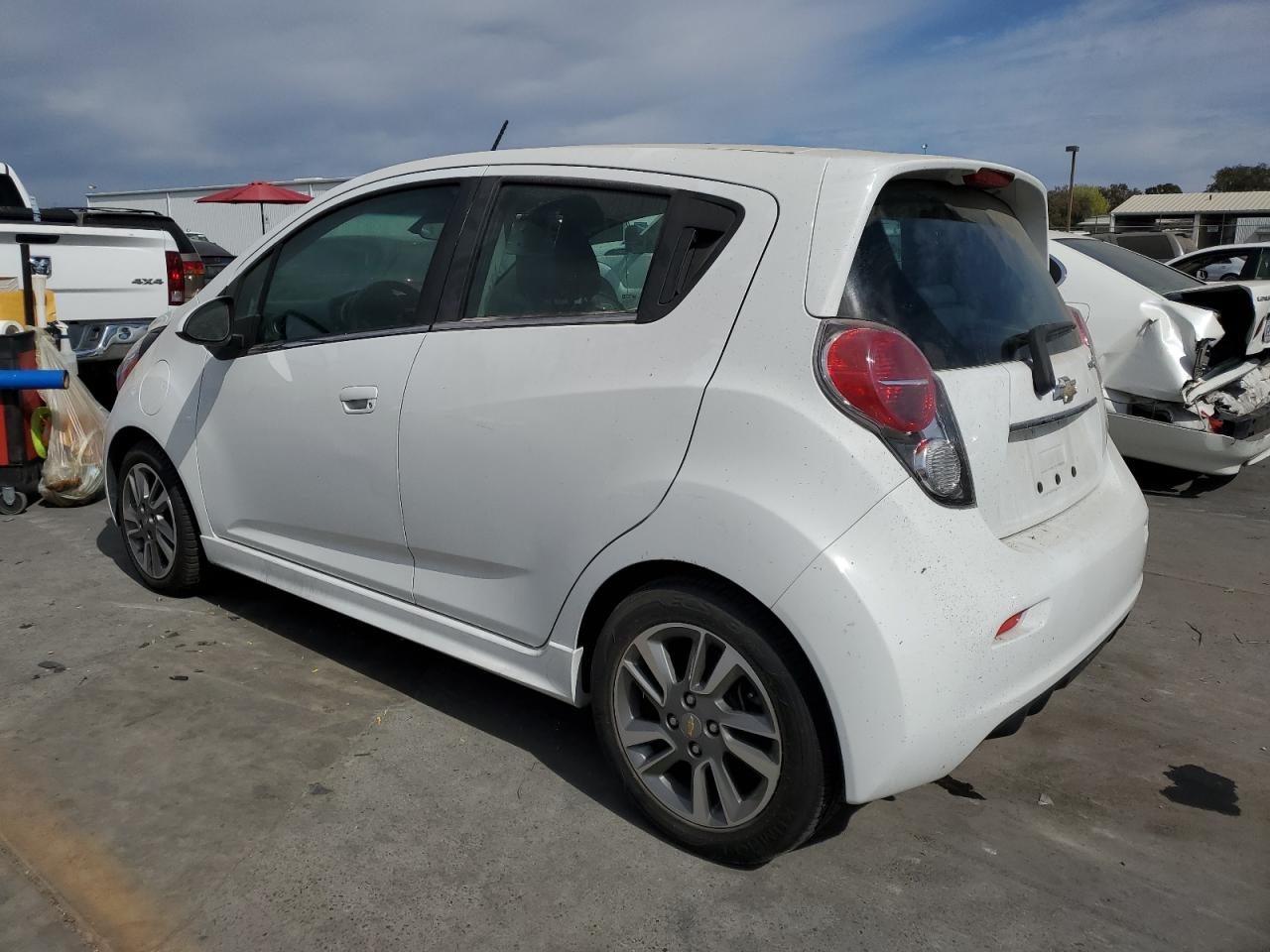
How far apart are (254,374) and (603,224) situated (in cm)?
154

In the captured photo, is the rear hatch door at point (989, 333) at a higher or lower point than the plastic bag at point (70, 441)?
higher

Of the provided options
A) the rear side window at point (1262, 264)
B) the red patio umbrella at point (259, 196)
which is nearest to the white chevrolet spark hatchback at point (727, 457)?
the rear side window at point (1262, 264)

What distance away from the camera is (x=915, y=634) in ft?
7.34

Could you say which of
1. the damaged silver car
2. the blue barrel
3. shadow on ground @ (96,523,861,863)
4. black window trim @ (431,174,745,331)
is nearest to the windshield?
the damaged silver car

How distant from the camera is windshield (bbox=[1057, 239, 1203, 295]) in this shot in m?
6.79

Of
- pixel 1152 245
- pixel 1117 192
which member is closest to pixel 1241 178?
pixel 1117 192

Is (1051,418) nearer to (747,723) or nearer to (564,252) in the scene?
(747,723)

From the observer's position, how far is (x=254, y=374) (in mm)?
3705

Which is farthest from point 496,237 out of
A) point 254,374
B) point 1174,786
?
point 1174,786

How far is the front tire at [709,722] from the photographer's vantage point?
7.84ft

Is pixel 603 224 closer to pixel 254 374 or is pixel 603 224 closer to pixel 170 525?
pixel 254 374

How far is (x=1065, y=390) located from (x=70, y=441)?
5.63m

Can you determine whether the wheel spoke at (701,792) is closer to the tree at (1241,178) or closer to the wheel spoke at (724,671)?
the wheel spoke at (724,671)

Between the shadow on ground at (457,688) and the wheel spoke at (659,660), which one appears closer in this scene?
the wheel spoke at (659,660)
